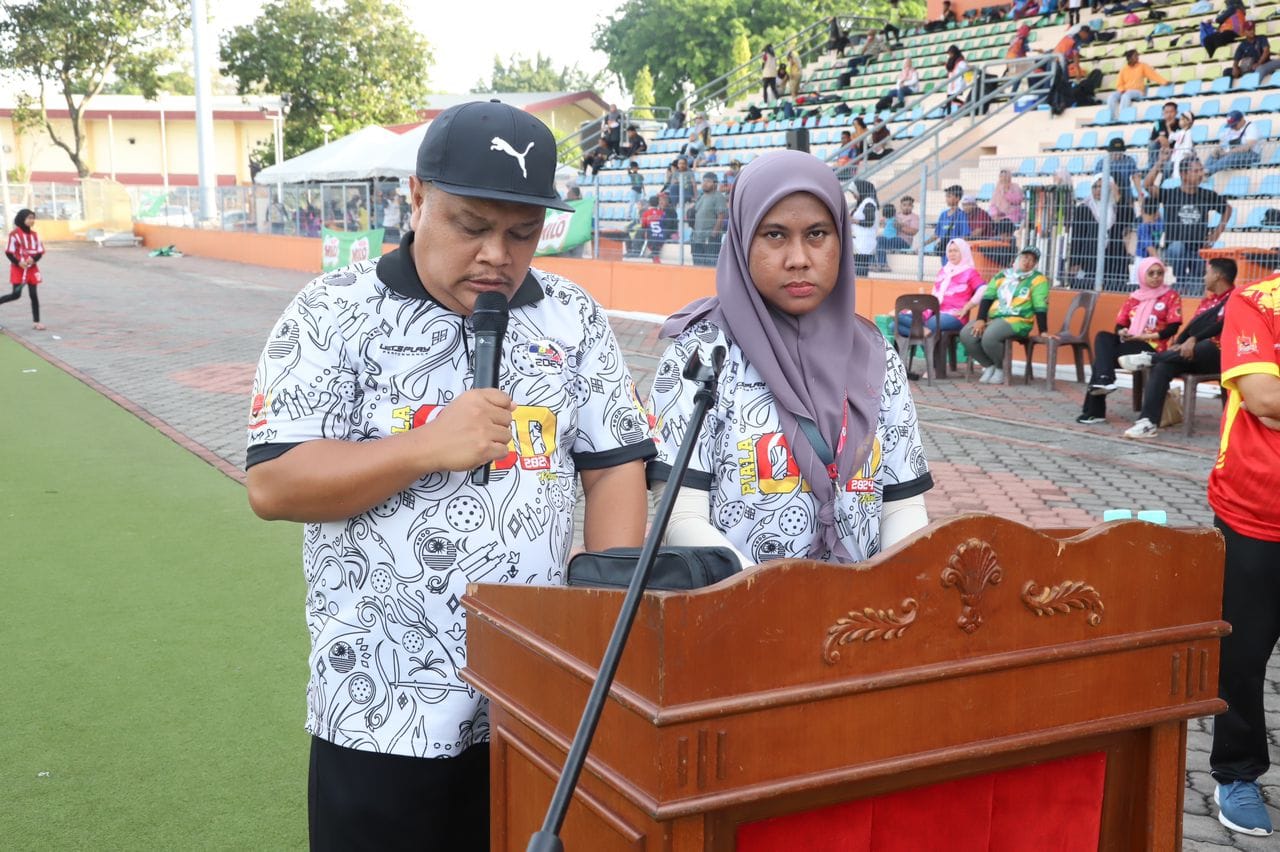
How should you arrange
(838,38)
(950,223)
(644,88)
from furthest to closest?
(644,88), (838,38), (950,223)

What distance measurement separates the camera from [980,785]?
1553mm

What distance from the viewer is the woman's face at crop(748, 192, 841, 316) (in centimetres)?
248

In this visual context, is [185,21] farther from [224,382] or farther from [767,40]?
[224,382]

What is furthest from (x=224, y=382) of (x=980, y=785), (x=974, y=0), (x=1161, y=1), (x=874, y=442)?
(x=974, y=0)

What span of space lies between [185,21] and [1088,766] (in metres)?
47.4

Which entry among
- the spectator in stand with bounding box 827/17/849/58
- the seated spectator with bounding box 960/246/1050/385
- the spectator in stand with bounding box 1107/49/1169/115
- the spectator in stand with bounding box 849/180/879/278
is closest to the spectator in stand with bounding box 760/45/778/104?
the spectator in stand with bounding box 827/17/849/58

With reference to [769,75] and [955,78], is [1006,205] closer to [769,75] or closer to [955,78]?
[955,78]

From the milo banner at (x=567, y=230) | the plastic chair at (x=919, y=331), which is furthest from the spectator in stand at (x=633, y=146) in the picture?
the plastic chair at (x=919, y=331)

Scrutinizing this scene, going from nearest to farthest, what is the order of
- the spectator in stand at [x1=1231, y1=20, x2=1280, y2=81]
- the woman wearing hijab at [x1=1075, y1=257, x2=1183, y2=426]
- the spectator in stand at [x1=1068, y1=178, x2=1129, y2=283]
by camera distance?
the woman wearing hijab at [x1=1075, y1=257, x2=1183, y2=426] → the spectator in stand at [x1=1068, y1=178, x2=1129, y2=283] → the spectator in stand at [x1=1231, y1=20, x2=1280, y2=81]

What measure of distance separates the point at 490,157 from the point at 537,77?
10172 centimetres

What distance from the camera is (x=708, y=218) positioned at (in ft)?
55.2

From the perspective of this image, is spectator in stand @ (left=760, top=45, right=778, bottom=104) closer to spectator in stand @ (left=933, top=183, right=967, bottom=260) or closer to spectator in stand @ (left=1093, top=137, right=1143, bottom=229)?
spectator in stand @ (left=933, top=183, right=967, bottom=260)

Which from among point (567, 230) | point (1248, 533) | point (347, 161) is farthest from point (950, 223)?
point (347, 161)

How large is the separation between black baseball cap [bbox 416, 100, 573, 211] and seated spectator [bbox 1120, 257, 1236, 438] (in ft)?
28.4
